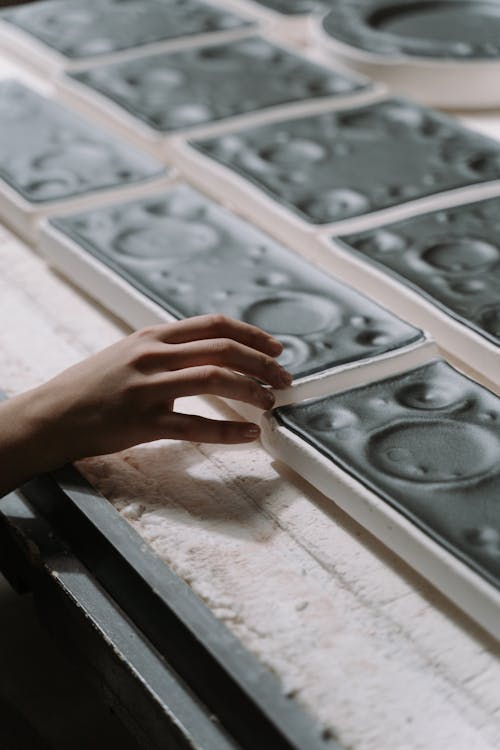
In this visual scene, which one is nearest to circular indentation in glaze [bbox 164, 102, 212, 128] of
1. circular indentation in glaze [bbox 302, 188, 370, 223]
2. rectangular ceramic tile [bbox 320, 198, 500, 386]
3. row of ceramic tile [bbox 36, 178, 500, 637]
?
row of ceramic tile [bbox 36, 178, 500, 637]

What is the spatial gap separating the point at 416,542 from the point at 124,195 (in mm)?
820

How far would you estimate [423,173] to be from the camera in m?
1.65

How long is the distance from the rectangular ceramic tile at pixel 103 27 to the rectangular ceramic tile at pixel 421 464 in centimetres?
114

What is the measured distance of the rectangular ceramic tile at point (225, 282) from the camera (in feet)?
4.08

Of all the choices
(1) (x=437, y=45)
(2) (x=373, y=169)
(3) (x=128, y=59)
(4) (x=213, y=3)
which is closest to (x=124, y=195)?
(2) (x=373, y=169)

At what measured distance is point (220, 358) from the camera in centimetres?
113

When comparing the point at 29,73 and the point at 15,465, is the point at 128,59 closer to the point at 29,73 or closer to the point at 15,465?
the point at 29,73

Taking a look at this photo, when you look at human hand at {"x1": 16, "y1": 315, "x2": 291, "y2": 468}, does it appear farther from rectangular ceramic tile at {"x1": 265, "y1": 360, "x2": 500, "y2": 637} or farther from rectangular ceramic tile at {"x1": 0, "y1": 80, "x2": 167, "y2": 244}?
rectangular ceramic tile at {"x1": 0, "y1": 80, "x2": 167, "y2": 244}

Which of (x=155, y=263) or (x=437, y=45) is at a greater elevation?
(x=437, y=45)

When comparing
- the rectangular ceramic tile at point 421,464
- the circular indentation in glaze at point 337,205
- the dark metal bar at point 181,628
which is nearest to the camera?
the dark metal bar at point 181,628

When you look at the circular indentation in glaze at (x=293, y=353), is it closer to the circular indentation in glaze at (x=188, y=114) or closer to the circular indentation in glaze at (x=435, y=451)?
the circular indentation in glaze at (x=435, y=451)

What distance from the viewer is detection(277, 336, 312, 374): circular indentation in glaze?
4.01 feet

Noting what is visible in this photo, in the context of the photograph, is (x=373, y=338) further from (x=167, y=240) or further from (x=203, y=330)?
(x=167, y=240)

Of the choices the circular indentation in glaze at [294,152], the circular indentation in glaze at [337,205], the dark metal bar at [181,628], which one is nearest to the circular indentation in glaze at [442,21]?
the circular indentation in glaze at [294,152]
